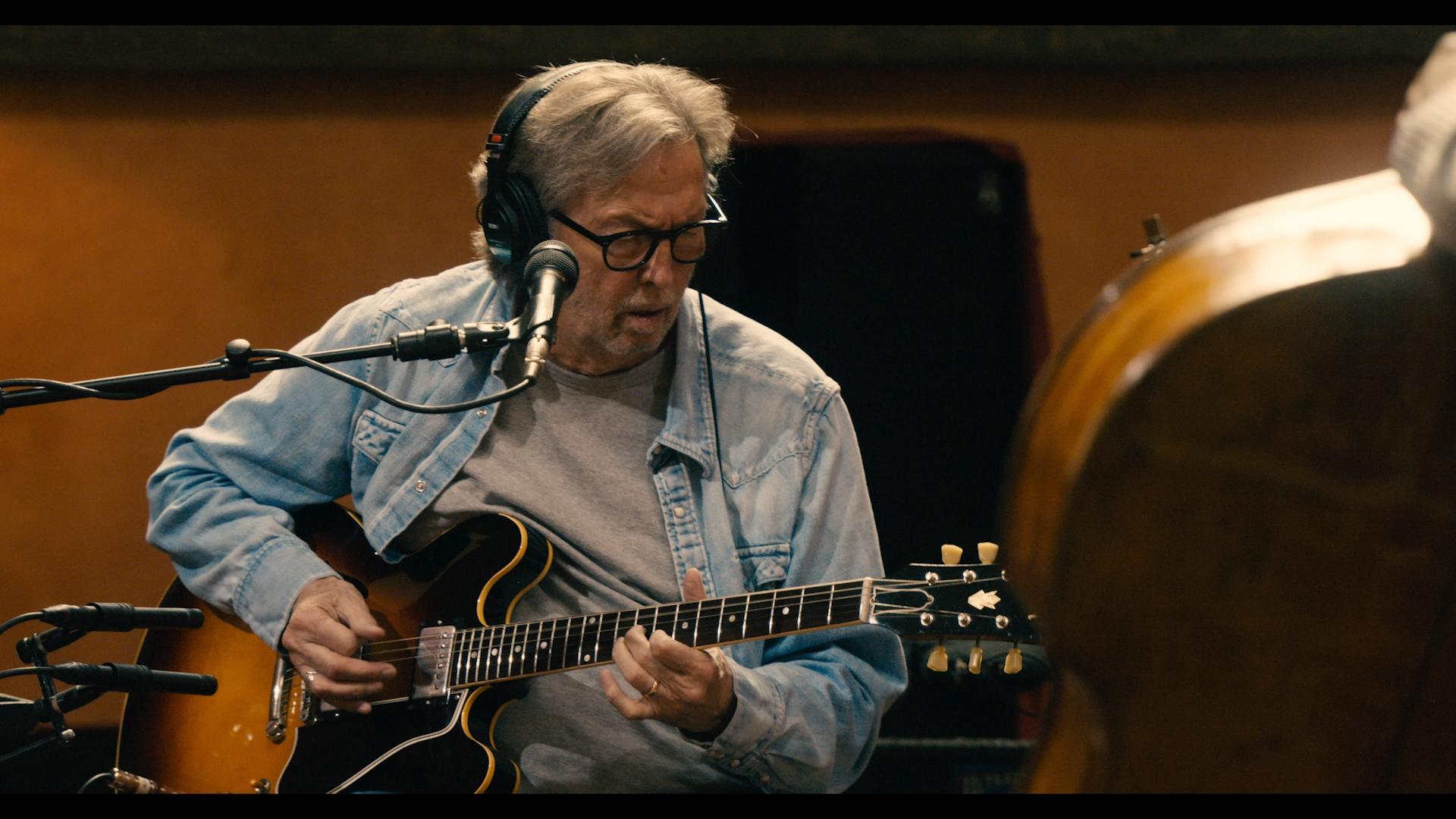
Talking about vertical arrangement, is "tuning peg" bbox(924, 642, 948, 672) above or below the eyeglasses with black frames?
below

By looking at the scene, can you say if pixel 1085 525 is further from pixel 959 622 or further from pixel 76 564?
pixel 76 564

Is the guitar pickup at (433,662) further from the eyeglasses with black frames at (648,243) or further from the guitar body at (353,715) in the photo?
the eyeglasses with black frames at (648,243)

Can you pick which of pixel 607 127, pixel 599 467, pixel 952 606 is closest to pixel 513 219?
pixel 607 127

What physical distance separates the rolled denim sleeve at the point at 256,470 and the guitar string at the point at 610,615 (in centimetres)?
21

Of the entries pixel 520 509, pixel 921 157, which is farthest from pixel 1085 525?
pixel 921 157

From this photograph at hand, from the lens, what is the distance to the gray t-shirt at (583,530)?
179cm

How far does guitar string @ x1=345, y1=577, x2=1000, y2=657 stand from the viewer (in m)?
1.59

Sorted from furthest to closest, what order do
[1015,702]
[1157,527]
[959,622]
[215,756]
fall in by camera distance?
[1015,702]
[215,756]
[959,622]
[1157,527]

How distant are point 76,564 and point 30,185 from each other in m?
0.90

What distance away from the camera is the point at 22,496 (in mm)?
2938

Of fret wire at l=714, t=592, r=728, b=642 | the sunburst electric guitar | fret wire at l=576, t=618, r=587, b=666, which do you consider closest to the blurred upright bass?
the sunburst electric guitar

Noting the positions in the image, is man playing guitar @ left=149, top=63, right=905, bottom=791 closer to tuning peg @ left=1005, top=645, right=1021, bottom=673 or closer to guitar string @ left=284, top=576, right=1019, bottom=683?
guitar string @ left=284, top=576, right=1019, bottom=683

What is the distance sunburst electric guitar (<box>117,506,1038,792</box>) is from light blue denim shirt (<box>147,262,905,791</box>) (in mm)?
72

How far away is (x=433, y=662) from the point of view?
5.82 ft
